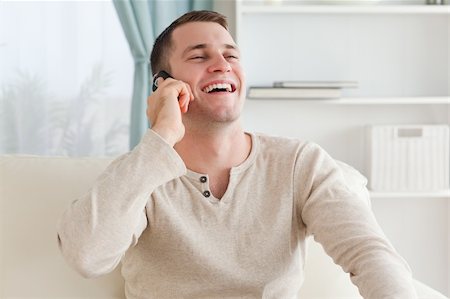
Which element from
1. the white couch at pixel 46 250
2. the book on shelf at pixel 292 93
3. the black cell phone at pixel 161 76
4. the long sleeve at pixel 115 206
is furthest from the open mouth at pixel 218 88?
the book on shelf at pixel 292 93

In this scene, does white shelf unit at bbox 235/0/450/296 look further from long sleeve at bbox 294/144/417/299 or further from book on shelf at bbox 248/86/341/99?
long sleeve at bbox 294/144/417/299

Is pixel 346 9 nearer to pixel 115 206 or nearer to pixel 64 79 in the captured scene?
pixel 64 79

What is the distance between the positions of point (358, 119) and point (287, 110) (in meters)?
0.31

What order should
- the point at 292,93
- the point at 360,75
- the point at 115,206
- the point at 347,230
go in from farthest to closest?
the point at 360,75
the point at 292,93
the point at 347,230
the point at 115,206

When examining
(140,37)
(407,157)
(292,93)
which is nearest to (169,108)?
(292,93)

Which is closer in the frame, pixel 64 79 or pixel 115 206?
pixel 115 206

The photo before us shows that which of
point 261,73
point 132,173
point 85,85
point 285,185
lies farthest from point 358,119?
point 132,173

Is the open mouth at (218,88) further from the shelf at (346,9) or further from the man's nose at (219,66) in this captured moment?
the shelf at (346,9)

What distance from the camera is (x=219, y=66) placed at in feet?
5.89

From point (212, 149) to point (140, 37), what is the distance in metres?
1.54

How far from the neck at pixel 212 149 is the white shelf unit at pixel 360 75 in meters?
1.48

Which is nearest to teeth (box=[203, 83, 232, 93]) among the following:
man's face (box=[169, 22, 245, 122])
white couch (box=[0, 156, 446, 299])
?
man's face (box=[169, 22, 245, 122])

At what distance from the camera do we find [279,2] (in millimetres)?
3180

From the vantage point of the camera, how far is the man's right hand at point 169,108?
62.0 inches
